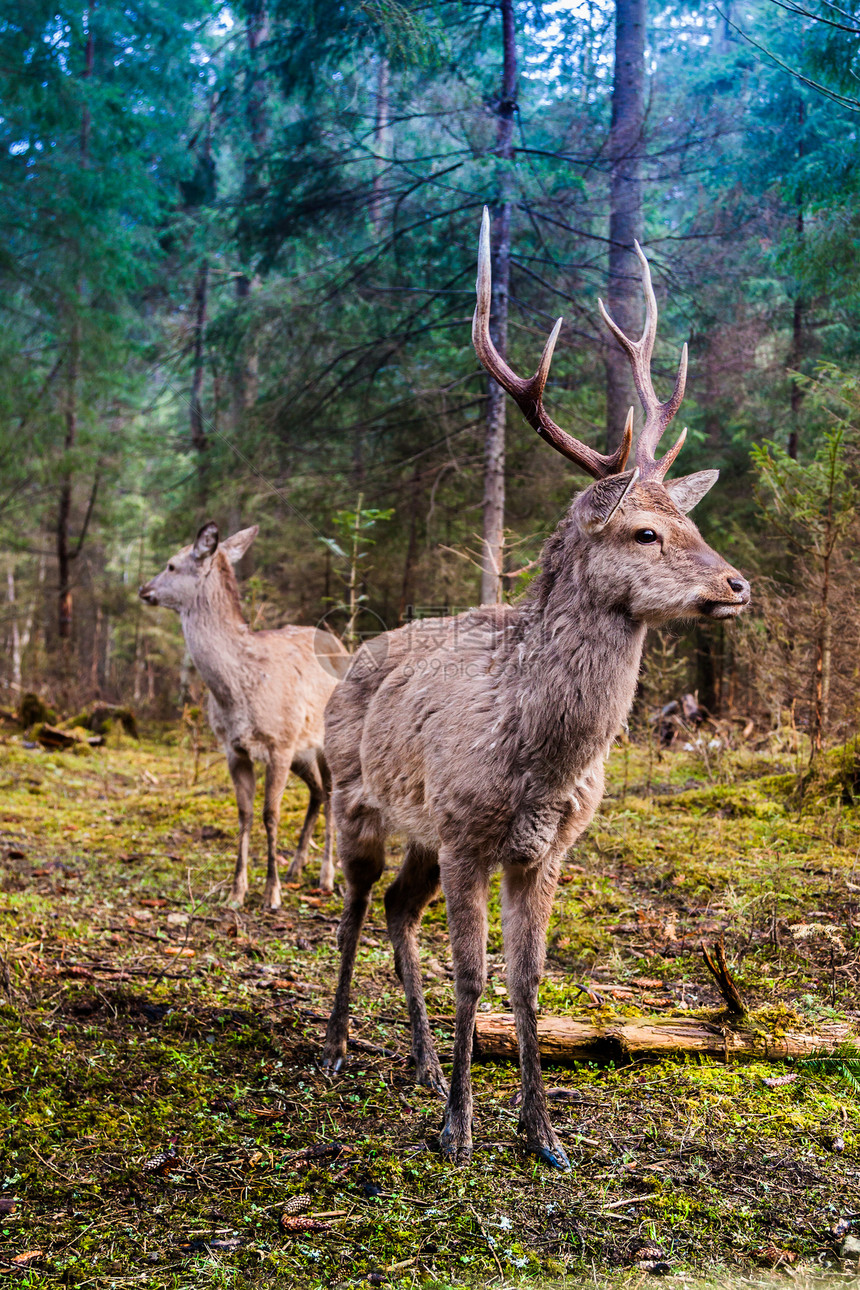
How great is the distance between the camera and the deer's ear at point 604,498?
325 centimetres

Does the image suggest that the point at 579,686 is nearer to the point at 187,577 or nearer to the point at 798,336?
the point at 187,577

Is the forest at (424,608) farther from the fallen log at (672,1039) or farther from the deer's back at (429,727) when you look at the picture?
the deer's back at (429,727)

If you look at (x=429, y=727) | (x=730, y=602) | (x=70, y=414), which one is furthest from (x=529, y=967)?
(x=70, y=414)

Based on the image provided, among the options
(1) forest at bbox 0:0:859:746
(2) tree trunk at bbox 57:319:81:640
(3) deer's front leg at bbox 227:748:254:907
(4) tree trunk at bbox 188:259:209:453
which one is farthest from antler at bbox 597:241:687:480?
(4) tree trunk at bbox 188:259:209:453

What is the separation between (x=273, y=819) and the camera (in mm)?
6910

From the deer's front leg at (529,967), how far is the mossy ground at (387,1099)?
0.12m

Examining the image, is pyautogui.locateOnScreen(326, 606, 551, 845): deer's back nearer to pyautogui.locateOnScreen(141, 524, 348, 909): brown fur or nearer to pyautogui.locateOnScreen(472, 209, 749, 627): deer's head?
pyautogui.locateOnScreen(472, 209, 749, 627): deer's head

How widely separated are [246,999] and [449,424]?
8.40m

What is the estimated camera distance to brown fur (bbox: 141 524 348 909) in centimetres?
710

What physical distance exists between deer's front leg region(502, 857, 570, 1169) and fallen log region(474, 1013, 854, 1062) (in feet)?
1.35

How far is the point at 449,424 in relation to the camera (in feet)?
37.4

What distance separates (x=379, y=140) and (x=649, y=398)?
8.90 metres

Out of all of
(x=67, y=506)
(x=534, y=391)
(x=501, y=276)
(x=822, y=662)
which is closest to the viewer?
(x=534, y=391)

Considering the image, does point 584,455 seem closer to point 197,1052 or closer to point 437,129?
point 197,1052
